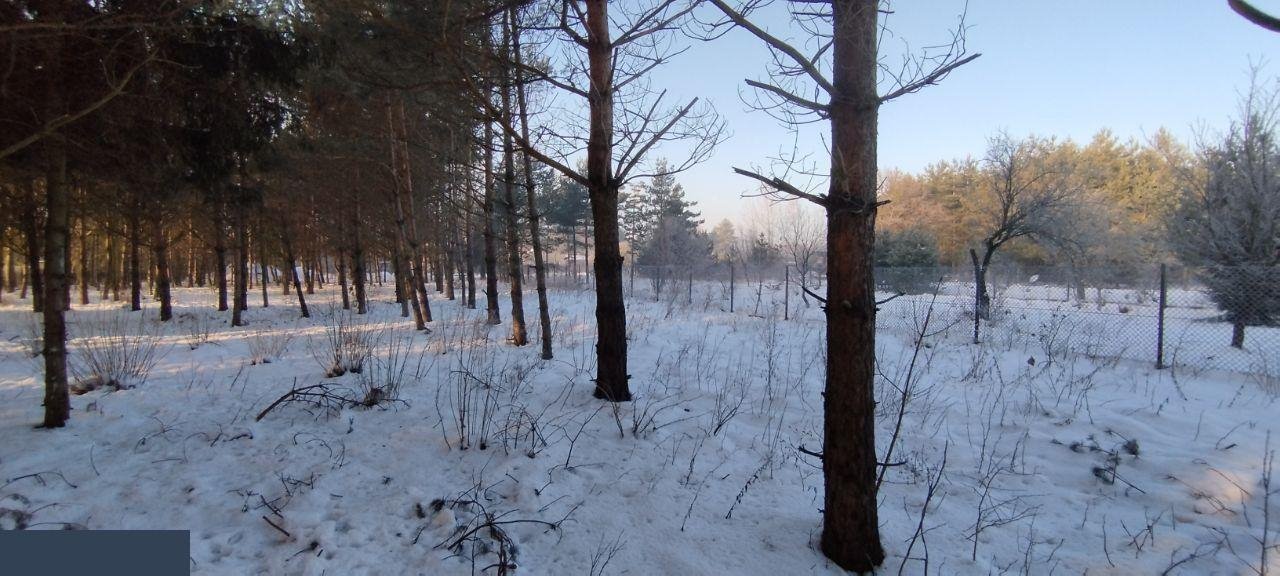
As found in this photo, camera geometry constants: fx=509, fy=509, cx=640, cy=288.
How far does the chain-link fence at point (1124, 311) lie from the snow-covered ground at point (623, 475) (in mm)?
1673

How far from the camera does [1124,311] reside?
12.1 meters

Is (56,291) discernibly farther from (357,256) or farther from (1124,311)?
(1124,311)

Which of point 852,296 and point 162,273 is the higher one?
point 162,273

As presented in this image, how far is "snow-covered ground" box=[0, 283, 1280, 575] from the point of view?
2.49 m

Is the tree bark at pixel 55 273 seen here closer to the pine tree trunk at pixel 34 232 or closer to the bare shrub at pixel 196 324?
the bare shrub at pixel 196 324

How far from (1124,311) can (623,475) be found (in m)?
14.6

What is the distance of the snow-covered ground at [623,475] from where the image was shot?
8.18 feet

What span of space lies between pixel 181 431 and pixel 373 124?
982 cm

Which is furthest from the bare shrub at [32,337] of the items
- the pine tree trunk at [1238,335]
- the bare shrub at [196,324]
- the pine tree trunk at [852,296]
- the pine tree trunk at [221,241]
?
the pine tree trunk at [1238,335]

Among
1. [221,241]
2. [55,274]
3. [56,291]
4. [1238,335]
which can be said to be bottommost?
[1238,335]

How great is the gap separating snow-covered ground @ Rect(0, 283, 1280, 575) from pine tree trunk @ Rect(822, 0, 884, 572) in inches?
8.7

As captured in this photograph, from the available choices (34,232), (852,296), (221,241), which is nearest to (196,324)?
(221,241)

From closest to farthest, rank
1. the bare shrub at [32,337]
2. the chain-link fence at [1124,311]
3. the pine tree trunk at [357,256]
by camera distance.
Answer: the bare shrub at [32,337] → the chain-link fence at [1124,311] → the pine tree trunk at [357,256]

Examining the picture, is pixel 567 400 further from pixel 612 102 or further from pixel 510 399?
pixel 612 102
